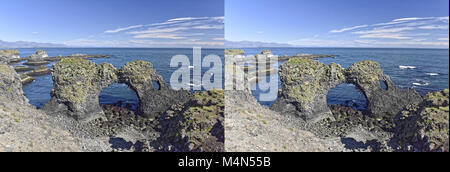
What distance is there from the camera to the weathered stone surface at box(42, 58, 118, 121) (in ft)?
15.0

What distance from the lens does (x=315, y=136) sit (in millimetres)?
4520

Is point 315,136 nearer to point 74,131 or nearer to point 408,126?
point 408,126

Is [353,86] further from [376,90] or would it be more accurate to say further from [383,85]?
[383,85]

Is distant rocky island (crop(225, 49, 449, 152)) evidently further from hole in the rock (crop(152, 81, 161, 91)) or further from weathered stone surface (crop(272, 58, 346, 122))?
hole in the rock (crop(152, 81, 161, 91))

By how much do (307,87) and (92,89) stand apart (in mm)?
4834

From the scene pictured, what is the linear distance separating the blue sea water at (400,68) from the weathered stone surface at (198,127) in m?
1.24

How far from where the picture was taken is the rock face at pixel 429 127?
348cm

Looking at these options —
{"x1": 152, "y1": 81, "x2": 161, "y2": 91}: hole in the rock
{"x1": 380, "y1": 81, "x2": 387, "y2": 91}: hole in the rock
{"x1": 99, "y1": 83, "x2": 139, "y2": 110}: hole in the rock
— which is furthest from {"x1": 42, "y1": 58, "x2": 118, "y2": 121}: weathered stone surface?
{"x1": 380, "y1": 81, "x2": 387, "y2": 91}: hole in the rock

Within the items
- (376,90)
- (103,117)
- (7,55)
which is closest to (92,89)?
(103,117)

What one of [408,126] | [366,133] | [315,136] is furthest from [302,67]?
[408,126]
